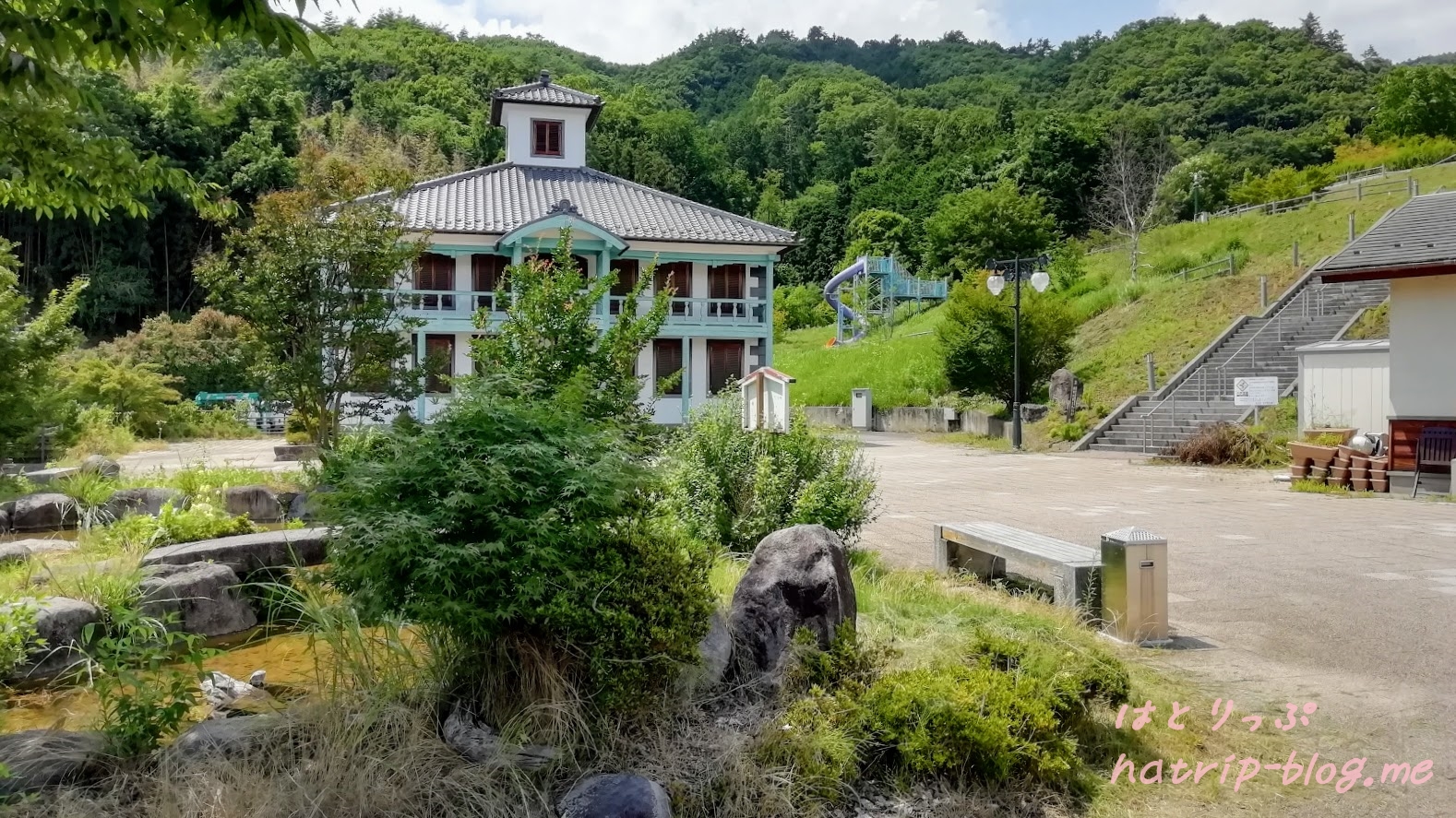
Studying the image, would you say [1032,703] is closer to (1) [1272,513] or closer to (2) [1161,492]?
(1) [1272,513]

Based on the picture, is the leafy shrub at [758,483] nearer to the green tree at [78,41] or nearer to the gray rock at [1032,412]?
the green tree at [78,41]

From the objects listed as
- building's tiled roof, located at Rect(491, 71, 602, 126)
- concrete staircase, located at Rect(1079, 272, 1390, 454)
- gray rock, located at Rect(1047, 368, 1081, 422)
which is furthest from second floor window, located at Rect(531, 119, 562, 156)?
concrete staircase, located at Rect(1079, 272, 1390, 454)

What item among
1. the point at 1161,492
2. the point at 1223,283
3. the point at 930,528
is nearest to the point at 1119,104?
the point at 1223,283

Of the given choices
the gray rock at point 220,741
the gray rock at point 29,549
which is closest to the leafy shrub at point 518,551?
the gray rock at point 220,741

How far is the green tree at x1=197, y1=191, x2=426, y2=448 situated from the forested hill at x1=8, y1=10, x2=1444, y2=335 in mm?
21973

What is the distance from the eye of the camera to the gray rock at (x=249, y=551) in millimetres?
7082

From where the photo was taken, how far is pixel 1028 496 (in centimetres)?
1291

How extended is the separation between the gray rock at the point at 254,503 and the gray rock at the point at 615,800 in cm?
870

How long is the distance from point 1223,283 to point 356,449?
29.6 metres

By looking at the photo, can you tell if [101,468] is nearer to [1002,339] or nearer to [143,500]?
[143,500]

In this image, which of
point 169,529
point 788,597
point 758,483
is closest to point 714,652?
point 788,597

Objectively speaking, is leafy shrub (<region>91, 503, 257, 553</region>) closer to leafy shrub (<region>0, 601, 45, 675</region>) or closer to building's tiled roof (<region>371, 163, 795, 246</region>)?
leafy shrub (<region>0, 601, 45, 675</region>)

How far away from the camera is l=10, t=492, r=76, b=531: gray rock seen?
10.3 meters

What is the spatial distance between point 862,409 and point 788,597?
87.5ft
